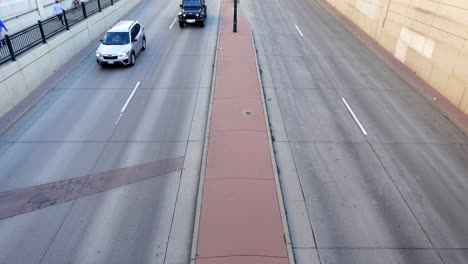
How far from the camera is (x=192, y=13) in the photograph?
26.2 metres

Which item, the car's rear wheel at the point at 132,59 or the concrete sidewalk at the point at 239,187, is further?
the car's rear wheel at the point at 132,59

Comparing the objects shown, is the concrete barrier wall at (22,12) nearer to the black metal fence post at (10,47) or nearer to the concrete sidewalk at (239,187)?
the black metal fence post at (10,47)

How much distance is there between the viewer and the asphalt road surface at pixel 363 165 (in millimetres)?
8680

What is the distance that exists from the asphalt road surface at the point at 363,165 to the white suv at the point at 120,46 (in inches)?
312

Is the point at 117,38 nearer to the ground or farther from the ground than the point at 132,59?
farther from the ground

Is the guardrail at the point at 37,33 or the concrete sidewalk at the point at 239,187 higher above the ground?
the guardrail at the point at 37,33

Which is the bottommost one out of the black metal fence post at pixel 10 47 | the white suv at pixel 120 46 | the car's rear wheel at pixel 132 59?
the car's rear wheel at pixel 132 59

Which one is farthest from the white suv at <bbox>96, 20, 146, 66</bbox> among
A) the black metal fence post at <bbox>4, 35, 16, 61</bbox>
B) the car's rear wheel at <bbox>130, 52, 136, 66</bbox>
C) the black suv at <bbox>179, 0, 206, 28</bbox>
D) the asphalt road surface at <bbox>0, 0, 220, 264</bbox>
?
the black suv at <bbox>179, 0, 206, 28</bbox>

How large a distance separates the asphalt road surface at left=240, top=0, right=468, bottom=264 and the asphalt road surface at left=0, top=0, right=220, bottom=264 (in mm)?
3517

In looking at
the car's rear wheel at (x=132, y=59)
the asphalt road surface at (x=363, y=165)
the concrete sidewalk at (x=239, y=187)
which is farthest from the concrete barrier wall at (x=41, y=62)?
the asphalt road surface at (x=363, y=165)

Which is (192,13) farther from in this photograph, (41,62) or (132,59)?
(41,62)

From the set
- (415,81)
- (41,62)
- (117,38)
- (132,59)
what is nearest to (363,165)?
(415,81)

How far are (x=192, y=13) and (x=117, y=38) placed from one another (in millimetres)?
8921

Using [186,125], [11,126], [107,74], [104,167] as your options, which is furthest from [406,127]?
[11,126]
